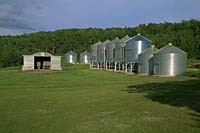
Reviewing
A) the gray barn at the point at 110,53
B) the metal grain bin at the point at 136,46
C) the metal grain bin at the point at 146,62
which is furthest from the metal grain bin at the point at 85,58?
the metal grain bin at the point at 146,62

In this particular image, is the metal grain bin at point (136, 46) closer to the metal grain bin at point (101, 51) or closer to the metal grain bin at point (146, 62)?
the metal grain bin at point (146, 62)

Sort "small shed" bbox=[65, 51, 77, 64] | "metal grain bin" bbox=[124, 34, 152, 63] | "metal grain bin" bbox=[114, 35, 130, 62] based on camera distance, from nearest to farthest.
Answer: "metal grain bin" bbox=[124, 34, 152, 63] → "metal grain bin" bbox=[114, 35, 130, 62] → "small shed" bbox=[65, 51, 77, 64]

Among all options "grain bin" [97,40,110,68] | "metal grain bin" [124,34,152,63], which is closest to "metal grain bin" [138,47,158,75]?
"metal grain bin" [124,34,152,63]

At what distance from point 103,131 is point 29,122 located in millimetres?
3746

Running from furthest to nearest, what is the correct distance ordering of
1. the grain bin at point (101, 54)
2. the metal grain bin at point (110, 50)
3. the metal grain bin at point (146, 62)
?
the grain bin at point (101, 54), the metal grain bin at point (110, 50), the metal grain bin at point (146, 62)

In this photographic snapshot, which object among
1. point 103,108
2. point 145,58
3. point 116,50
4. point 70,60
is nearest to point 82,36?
point 70,60

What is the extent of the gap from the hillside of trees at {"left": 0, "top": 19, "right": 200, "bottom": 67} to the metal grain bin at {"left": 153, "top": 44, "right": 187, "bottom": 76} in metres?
57.6

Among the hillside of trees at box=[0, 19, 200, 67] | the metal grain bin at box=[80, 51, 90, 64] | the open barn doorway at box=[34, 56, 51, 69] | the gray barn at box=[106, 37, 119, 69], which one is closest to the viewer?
the gray barn at box=[106, 37, 119, 69]

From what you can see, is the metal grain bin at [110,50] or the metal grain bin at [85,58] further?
the metal grain bin at [85,58]

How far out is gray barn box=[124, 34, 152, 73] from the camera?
70688mm

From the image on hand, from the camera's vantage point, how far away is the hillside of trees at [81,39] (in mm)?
130062

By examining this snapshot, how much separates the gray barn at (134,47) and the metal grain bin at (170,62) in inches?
392

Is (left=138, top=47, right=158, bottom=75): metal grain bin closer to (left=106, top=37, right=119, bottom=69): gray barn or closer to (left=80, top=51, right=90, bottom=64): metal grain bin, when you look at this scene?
(left=106, top=37, right=119, bottom=69): gray barn

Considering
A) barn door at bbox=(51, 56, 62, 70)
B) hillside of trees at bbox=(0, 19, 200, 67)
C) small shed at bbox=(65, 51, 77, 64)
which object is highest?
hillside of trees at bbox=(0, 19, 200, 67)
